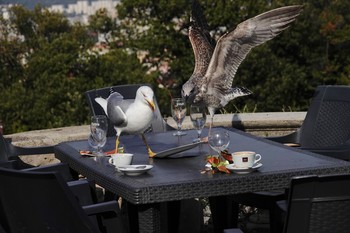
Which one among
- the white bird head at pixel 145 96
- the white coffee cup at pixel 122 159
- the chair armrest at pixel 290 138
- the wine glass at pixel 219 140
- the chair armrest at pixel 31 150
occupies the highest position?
the white bird head at pixel 145 96

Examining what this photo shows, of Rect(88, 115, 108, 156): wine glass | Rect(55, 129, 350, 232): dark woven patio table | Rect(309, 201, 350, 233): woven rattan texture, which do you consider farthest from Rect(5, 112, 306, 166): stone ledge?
Rect(309, 201, 350, 233): woven rattan texture

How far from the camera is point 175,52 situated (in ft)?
84.0

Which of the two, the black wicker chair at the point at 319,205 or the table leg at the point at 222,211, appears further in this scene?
the table leg at the point at 222,211

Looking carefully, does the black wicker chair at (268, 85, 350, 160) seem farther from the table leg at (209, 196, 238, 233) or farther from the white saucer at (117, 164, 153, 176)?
the white saucer at (117, 164, 153, 176)

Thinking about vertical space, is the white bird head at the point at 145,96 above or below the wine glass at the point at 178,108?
above

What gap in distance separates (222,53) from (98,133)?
1284 millimetres

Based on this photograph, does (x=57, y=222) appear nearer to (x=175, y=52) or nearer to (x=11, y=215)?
(x=11, y=215)

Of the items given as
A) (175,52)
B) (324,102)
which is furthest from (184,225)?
(175,52)

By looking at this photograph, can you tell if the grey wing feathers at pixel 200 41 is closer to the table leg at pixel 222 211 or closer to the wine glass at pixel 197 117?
the wine glass at pixel 197 117

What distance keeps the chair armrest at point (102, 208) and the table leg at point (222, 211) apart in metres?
0.99

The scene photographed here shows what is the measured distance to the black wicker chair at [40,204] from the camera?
3.14 m

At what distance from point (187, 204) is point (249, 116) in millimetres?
1446

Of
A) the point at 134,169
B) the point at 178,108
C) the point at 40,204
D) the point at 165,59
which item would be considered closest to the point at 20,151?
the point at 178,108

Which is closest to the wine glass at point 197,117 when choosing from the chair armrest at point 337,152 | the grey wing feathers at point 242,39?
the grey wing feathers at point 242,39
